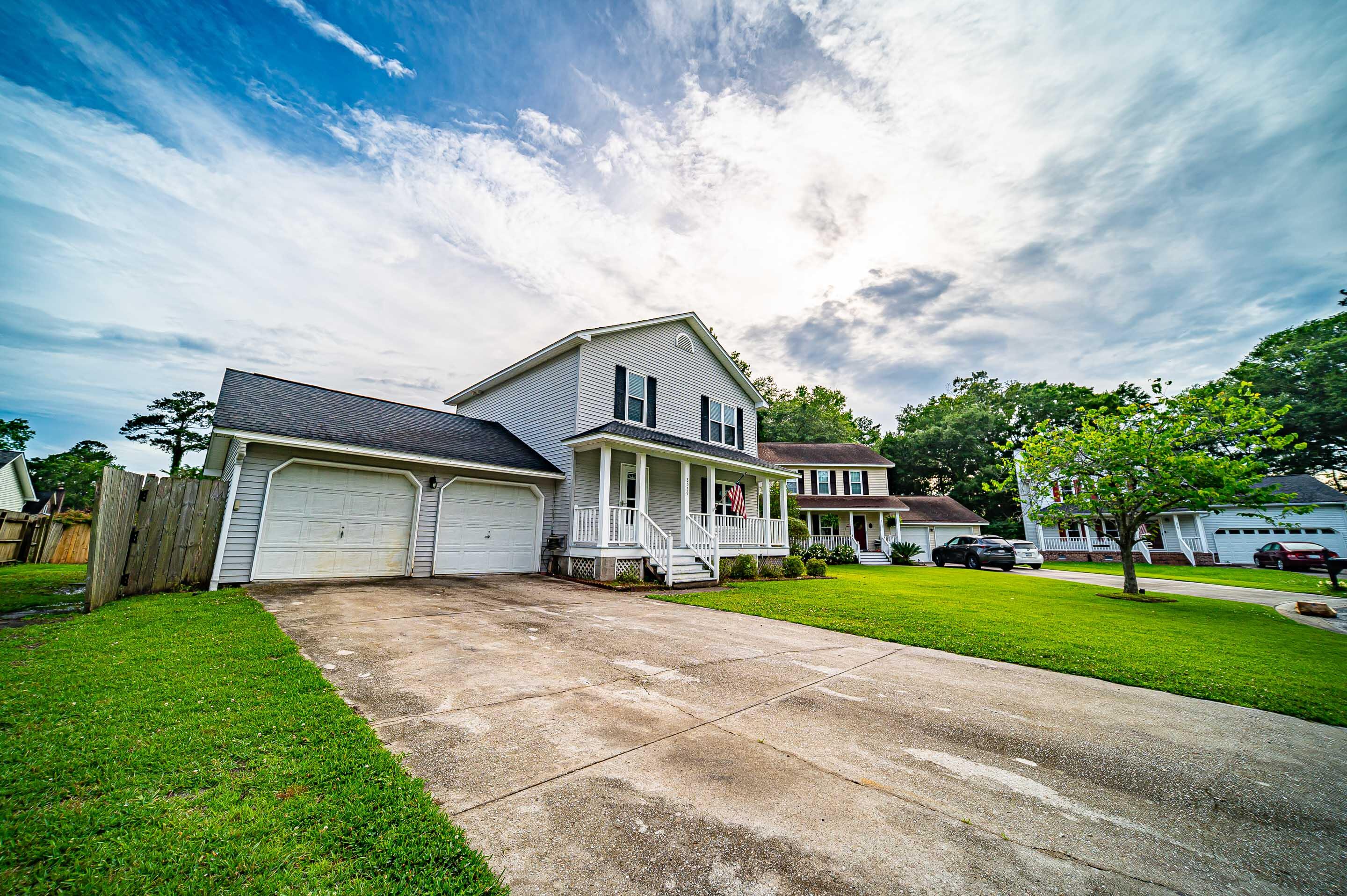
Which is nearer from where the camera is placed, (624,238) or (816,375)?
(624,238)

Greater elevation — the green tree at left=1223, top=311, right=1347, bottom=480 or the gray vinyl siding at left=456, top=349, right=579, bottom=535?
the green tree at left=1223, top=311, right=1347, bottom=480

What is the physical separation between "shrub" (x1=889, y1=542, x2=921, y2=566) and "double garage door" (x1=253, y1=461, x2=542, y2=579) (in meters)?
20.8

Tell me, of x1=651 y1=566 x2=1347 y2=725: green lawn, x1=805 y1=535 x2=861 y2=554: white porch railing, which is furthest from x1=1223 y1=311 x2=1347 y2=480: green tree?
x1=651 y1=566 x2=1347 y2=725: green lawn

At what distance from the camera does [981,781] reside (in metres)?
2.62

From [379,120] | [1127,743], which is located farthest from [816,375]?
[1127,743]

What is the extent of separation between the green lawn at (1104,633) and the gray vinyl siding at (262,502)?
566 centimetres

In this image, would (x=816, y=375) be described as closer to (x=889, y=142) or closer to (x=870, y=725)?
(x=889, y=142)

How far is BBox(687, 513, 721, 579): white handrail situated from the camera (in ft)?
42.2

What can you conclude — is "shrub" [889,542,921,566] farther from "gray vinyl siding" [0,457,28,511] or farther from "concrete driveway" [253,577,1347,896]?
"gray vinyl siding" [0,457,28,511]

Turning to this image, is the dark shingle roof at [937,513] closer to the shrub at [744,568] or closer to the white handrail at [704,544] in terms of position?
the shrub at [744,568]

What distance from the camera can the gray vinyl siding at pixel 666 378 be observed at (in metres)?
13.5

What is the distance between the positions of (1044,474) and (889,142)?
9680 mm

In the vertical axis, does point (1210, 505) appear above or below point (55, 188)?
below

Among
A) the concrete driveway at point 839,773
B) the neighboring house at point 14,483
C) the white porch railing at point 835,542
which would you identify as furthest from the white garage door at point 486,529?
the neighboring house at point 14,483
